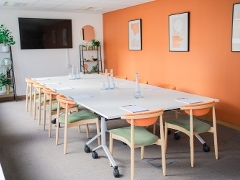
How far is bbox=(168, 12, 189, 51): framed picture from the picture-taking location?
4848 mm

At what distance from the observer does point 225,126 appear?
4332mm

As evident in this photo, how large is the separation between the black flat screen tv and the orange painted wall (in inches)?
64.4

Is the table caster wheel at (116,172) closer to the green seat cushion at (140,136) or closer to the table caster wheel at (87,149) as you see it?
the green seat cushion at (140,136)

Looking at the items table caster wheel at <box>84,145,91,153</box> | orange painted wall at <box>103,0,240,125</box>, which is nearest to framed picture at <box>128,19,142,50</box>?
orange painted wall at <box>103,0,240,125</box>

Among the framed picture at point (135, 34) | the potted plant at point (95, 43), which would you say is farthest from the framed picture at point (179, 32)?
the potted plant at point (95, 43)

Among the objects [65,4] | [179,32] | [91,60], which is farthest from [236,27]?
[91,60]

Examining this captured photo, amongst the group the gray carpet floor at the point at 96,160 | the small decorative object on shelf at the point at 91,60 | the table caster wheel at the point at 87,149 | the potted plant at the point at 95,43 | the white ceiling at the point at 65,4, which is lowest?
the gray carpet floor at the point at 96,160

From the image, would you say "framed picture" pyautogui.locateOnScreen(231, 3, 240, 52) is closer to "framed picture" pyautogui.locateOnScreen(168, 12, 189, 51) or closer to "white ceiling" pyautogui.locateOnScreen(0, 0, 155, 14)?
"framed picture" pyautogui.locateOnScreen(168, 12, 189, 51)

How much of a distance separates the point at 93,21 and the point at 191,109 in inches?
217

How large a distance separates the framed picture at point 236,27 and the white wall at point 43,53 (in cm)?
449

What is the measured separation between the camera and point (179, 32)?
5000 millimetres

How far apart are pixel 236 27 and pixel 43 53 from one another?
16.2ft

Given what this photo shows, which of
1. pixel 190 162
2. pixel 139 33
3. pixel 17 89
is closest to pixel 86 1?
pixel 139 33

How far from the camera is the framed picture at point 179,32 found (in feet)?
15.9
